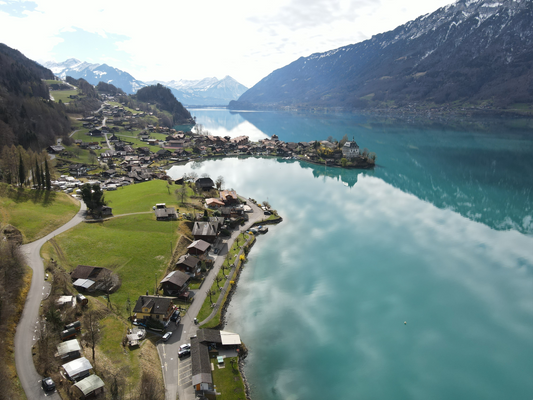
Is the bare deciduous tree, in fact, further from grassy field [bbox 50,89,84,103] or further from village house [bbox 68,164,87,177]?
grassy field [bbox 50,89,84,103]

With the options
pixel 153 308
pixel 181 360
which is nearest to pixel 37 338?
pixel 153 308

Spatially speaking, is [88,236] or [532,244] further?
[532,244]

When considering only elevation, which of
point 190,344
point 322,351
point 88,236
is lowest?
point 322,351

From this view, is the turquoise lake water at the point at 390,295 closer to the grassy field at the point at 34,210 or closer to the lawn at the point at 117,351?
the lawn at the point at 117,351

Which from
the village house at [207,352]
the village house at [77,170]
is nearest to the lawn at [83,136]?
the village house at [77,170]

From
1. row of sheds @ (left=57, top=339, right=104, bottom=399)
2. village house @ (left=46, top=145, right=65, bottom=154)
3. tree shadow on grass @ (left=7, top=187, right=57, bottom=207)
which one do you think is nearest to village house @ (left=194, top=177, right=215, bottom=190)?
tree shadow on grass @ (left=7, top=187, right=57, bottom=207)

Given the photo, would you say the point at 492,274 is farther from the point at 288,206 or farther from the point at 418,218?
the point at 288,206

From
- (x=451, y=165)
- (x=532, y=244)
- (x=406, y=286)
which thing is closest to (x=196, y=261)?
(x=406, y=286)
